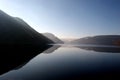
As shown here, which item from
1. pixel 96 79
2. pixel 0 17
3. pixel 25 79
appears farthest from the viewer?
pixel 0 17

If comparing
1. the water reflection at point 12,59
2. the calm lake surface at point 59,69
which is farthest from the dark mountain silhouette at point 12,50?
the calm lake surface at point 59,69

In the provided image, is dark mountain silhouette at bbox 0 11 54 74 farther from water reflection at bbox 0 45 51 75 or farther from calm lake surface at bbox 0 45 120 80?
calm lake surface at bbox 0 45 120 80

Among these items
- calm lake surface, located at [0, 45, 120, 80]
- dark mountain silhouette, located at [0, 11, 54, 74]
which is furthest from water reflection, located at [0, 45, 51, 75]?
calm lake surface, located at [0, 45, 120, 80]

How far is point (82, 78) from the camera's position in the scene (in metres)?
16.0

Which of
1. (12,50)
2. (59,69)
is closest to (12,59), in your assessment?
(59,69)

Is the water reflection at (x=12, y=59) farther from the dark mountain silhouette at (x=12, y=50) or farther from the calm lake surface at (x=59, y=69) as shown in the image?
the calm lake surface at (x=59, y=69)

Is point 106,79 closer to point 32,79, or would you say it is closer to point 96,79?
point 96,79

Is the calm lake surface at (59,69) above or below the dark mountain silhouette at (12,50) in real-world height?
below

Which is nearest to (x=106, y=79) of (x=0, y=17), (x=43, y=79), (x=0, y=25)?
(x=43, y=79)

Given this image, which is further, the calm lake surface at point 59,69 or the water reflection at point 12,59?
the water reflection at point 12,59

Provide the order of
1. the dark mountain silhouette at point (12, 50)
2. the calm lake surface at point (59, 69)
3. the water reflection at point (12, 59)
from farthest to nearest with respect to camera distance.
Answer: the dark mountain silhouette at point (12, 50) < the water reflection at point (12, 59) < the calm lake surface at point (59, 69)

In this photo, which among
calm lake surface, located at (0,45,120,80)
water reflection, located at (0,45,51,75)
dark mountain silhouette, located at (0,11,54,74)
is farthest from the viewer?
dark mountain silhouette, located at (0,11,54,74)

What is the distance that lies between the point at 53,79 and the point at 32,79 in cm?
207

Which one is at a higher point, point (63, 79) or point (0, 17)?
point (0, 17)
